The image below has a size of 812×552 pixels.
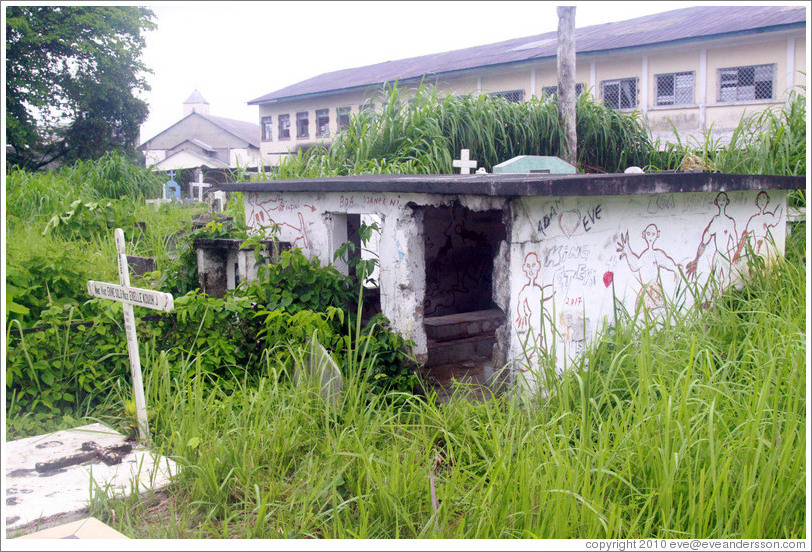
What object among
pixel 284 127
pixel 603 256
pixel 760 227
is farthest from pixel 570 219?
pixel 284 127

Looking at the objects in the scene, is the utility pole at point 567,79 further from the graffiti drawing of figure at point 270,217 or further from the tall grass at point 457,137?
the graffiti drawing of figure at point 270,217

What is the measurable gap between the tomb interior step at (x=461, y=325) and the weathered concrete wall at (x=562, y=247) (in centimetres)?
117

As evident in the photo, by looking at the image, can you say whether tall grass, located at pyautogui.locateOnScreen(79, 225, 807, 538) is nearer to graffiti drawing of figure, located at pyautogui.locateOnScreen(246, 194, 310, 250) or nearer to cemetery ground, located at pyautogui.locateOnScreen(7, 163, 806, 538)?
cemetery ground, located at pyautogui.locateOnScreen(7, 163, 806, 538)

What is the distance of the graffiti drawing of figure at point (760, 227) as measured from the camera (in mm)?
7086

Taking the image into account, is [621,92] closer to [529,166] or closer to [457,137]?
[457,137]

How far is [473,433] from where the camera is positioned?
13.4ft

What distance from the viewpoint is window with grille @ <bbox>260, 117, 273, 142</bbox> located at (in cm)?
3394

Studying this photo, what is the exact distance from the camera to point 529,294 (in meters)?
5.29

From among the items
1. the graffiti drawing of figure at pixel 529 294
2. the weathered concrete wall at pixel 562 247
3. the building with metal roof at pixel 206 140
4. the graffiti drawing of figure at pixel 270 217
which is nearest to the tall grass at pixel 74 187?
the graffiti drawing of figure at pixel 270 217

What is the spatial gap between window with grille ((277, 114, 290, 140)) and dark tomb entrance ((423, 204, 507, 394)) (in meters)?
25.7

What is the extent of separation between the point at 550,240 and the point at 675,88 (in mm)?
17120

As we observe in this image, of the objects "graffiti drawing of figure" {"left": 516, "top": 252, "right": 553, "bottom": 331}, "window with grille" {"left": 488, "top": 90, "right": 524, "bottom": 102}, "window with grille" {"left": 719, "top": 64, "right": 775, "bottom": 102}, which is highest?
"window with grille" {"left": 488, "top": 90, "right": 524, "bottom": 102}

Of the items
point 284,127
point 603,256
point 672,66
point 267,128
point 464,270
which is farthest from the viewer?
point 267,128

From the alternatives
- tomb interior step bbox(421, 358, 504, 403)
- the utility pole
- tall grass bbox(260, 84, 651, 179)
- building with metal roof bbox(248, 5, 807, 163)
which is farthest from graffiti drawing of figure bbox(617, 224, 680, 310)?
building with metal roof bbox(248, 5, 807, 163)
